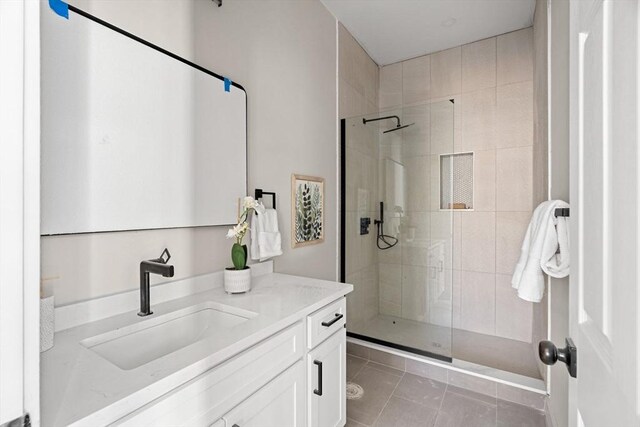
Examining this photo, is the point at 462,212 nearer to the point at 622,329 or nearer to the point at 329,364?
the point at 329,364

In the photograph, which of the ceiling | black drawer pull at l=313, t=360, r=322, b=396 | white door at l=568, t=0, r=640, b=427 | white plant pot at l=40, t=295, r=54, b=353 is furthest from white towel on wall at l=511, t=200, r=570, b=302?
the ceiling

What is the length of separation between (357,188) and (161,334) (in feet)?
6.53

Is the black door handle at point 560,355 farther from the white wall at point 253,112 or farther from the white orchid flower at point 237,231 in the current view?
the white wall at point 253,112

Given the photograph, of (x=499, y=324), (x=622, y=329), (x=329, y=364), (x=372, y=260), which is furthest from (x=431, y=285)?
(x=622, y=329)

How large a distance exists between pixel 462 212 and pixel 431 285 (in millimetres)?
820

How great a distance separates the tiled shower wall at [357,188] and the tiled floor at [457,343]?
0.48 feet

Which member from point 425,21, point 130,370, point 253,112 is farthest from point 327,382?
point 425,21

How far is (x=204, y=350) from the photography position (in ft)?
2.71

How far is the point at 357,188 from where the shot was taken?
2.73 meters

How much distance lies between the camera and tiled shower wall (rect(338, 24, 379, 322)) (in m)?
2.70

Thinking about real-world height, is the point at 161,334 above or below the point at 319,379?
above

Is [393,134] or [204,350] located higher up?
[393,134]

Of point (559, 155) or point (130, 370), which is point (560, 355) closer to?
point (130, 370)

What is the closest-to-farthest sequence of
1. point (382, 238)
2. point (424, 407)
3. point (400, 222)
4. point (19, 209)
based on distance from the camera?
point (19, 209) < point (424, 407) < point (400, 222) < point (382, 238)
